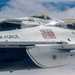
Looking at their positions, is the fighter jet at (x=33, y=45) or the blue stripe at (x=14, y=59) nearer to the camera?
the blue stripe at (x=14, y=59)

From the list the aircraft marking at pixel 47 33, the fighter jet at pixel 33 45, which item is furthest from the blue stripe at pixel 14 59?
the aircraft marking at pixel 47 33

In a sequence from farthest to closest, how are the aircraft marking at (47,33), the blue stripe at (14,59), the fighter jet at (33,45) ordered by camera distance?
the aircraft marking at (47,33)
the fighter jet at (33,45)
the blue stripe at (14,59)

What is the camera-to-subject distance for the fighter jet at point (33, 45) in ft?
56.1

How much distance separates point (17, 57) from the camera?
17.3 m

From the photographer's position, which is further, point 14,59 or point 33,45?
point 33,45

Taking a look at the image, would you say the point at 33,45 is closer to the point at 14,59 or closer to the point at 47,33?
the point at 14,59

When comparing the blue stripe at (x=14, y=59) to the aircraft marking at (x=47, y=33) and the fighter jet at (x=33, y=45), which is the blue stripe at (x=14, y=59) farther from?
the aircraft marking at (x=47, y=33)

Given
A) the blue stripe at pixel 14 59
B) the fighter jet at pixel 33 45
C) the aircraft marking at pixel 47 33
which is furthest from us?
the aircraft marking at pixel 47 33

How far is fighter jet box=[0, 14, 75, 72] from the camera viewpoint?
17.1 meters

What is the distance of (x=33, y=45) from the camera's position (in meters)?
17.9

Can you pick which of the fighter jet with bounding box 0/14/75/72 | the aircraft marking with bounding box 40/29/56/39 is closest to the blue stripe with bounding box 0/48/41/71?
the fighter jet with bounding box 0/14/75/72

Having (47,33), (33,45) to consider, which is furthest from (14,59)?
(47,33)

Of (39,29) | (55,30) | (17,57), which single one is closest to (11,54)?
(17,57)

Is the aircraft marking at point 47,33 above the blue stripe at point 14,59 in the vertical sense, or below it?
above
